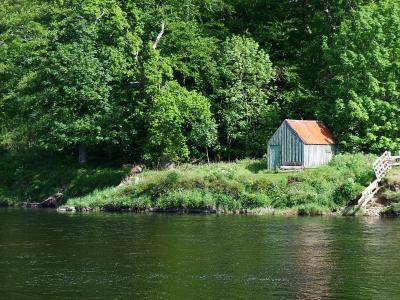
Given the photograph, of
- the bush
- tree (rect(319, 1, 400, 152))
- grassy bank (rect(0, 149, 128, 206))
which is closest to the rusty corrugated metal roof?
tree (rect(319, 1, 400, 152))

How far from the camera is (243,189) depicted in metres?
53.2

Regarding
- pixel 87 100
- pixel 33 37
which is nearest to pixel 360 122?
pixel 87 100

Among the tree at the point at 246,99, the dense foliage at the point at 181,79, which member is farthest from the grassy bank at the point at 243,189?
the tree at the point at 246,99

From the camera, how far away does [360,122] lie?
204ft

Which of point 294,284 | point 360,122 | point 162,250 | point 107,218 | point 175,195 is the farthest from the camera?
point 360,122

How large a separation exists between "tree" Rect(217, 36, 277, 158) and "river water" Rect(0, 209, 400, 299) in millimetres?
21081

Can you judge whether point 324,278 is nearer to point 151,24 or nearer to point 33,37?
point 151,24

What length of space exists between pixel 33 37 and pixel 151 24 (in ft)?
38.8

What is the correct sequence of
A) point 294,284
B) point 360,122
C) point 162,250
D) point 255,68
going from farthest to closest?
point 255,68
point 360,122
point 162,250
point 294,284

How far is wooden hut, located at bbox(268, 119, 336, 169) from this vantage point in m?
58.9

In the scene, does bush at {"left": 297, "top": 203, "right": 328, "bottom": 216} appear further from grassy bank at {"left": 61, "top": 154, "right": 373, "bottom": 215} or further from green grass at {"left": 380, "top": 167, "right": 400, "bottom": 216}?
green grass at {"left": 380, "top": 167, "right": 400, "bottom": 216}

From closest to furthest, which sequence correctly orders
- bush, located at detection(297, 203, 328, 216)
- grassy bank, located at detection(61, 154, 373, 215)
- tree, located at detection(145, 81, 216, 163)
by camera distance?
bush, located at detection(297, 203, 328, 216), grassy bank, located at detection(61, 154, 373, 215), tree, located at detection(145, 81, 216, 163)

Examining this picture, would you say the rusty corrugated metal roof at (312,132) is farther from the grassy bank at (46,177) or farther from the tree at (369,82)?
the grassy bank at (46,177)

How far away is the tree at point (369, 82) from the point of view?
199 feet
